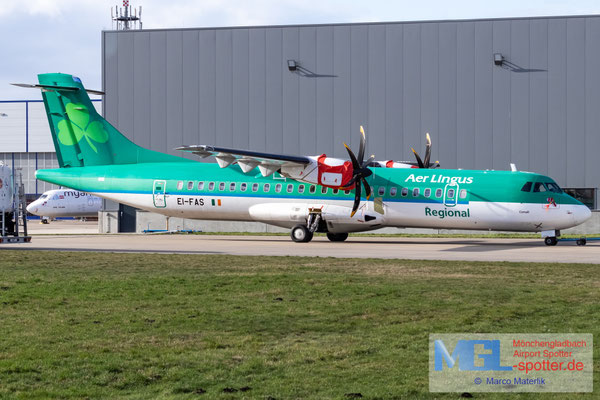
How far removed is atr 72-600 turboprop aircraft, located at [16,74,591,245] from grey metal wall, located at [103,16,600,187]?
981 centimetres

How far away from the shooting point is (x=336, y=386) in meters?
7.93

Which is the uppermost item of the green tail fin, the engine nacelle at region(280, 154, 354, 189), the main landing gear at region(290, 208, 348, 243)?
the green tail fin

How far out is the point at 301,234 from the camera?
31578 millimetres

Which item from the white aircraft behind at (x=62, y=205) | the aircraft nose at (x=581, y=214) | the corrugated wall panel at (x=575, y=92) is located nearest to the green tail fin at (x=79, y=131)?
the aircraft nose at (x=581, y=214)

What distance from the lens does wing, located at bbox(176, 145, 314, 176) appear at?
1163 inches

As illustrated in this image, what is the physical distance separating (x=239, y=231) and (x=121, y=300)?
3029 centimetres

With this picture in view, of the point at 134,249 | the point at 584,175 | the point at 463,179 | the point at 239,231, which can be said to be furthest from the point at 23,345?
the point at 584,175

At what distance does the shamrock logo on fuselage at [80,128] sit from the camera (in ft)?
111

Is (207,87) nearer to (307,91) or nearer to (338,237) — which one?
(307,91)

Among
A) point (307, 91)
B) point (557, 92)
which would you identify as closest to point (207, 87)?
point (307, 91)

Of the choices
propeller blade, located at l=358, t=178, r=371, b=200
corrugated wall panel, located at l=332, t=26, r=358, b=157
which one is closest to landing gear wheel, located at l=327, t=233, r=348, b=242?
propeller blade, located at l=358, t=178, r=371, b=200

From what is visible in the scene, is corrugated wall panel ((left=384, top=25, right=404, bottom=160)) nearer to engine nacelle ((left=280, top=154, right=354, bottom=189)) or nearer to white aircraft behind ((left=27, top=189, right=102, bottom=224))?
engine nacelle ((left=280, top=154, right=354, bottom=189))

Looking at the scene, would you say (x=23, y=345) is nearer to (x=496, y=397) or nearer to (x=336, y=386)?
(x=336, y=386)

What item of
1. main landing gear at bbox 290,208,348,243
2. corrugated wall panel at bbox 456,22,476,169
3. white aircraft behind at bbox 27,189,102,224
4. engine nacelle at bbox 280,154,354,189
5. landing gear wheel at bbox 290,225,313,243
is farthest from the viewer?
white aircraft behind at bbox 27,189,102,224
